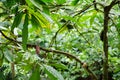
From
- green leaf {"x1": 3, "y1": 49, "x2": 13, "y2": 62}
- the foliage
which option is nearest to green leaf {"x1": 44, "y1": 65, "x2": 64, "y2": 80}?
the foliage

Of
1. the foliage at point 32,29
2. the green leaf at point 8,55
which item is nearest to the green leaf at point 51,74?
the foliage at point 32,29

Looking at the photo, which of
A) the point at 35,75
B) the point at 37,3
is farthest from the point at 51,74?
the point at 37,3

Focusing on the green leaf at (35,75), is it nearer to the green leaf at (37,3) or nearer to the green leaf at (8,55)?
the green leaf at (8,55)

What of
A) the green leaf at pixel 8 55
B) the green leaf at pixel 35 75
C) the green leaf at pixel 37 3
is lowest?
the green leaf at pixel 35 75

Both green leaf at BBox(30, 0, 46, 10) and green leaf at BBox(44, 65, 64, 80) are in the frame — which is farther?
green leaf at BBox(44, 65, 64, 80)

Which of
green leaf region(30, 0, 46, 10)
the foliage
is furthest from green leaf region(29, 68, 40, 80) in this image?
green leaf region(30, 0, 46, 10)

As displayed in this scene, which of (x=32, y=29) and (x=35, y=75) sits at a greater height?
(x=32, y=29)

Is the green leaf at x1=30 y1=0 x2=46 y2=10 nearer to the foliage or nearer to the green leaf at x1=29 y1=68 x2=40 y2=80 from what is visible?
the foliage

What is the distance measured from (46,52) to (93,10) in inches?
8.0

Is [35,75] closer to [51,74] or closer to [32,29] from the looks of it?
[51,74]

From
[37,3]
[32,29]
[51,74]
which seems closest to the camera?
[37,3]

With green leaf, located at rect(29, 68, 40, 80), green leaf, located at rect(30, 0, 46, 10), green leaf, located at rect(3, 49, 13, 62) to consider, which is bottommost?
green leaf, located at rect(29, 68, 40, 80)

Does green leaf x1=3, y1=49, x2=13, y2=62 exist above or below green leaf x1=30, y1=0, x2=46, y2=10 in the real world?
below

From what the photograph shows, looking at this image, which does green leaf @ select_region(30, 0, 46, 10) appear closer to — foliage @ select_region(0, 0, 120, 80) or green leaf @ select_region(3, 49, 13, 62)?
foliage @ select_region(0, 0, 120, 80)
